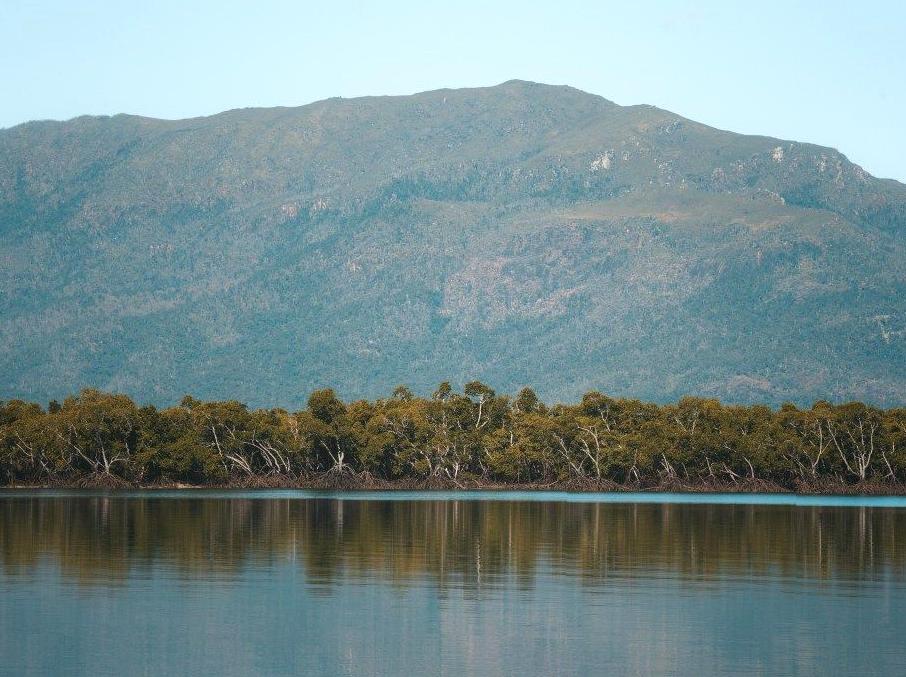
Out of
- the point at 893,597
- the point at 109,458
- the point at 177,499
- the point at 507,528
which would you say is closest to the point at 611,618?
the point at 893,597

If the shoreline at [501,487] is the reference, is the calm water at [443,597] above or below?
above

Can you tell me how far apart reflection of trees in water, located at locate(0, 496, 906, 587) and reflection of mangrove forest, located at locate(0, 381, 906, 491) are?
127 ft

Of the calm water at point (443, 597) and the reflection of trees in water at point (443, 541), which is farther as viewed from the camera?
the reflection of trees in water at point (443, 541)

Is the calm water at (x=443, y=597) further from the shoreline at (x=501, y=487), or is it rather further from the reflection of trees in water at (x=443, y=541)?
the shoreline at (x=501, y=487)

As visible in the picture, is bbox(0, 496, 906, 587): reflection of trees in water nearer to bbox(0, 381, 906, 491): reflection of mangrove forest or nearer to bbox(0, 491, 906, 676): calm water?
bbox(0, 491, 906, 676): calm water

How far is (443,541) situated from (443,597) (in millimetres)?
22121

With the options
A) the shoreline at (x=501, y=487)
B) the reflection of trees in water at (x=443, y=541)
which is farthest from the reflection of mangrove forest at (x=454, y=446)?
the reflection of trees in water at (x=443, y=541)

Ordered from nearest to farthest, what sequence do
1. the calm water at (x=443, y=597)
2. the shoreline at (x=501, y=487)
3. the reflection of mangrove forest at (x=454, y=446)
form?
the calm water at (x=443, y=597) → the reflection of mangrove forest at (x=454, y=446) → the shoreline at (x=501, y=487)

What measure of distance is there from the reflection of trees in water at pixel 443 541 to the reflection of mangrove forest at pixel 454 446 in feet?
127

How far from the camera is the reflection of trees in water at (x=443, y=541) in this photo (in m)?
57.6

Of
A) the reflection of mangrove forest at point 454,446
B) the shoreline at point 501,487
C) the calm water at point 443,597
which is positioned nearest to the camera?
the calm water at point 443,597

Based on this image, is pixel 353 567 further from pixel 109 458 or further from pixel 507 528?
pixel 109 458

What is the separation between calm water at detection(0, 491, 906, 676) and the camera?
3819 cm

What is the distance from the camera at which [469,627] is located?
42.8m
